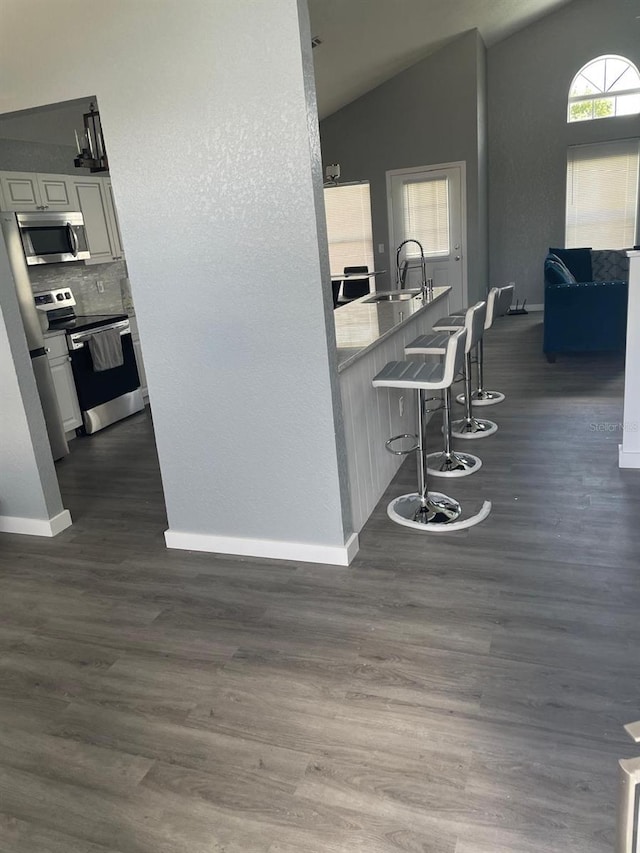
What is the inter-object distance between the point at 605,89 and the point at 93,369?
7916 millimetres

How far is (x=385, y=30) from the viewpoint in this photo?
6367 mm

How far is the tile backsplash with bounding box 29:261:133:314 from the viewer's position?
5289 millimetres

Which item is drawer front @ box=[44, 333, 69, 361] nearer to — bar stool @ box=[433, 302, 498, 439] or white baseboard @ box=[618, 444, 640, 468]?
bar stool @ box=[433, 302, 498, 439]

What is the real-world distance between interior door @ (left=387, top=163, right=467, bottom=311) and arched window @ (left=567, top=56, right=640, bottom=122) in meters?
2.22

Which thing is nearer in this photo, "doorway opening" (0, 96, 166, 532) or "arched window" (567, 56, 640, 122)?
"doorway opening" (0, 96, 166, 532)

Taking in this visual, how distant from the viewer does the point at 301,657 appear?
2.25 metres

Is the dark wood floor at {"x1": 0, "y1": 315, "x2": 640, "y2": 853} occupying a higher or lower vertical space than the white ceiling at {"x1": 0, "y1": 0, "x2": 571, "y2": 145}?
lower

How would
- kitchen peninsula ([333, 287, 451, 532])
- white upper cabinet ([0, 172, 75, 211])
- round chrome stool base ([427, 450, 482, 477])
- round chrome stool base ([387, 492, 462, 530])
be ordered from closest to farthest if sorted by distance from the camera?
kitchen peninsula ([333, 287, 451, 532])
round chrome stool base ([387, 492, 462, 530])
round chrome stool base ([427, 450, 482, 477])
white upper cabinet ([0, 172, 75, 211])

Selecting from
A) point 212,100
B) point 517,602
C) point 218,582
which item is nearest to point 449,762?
point 517,602

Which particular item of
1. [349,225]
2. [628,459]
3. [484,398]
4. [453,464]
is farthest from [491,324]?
[349,225]

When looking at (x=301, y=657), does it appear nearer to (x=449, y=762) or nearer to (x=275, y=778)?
(x=275, y=778)

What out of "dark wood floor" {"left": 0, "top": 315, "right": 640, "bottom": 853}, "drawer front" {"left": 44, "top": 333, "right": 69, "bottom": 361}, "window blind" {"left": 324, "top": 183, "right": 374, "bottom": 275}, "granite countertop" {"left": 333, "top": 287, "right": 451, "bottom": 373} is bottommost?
"dark wood floor" {"left": 0, "top": 315, "right": 640, "bottom": 853}

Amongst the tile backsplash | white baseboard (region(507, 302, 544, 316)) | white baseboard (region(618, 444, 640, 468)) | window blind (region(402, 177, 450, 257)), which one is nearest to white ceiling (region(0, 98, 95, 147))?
the tile backsplash

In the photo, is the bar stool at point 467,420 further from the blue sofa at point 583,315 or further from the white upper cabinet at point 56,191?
the white upper cabinet at point 56,191
